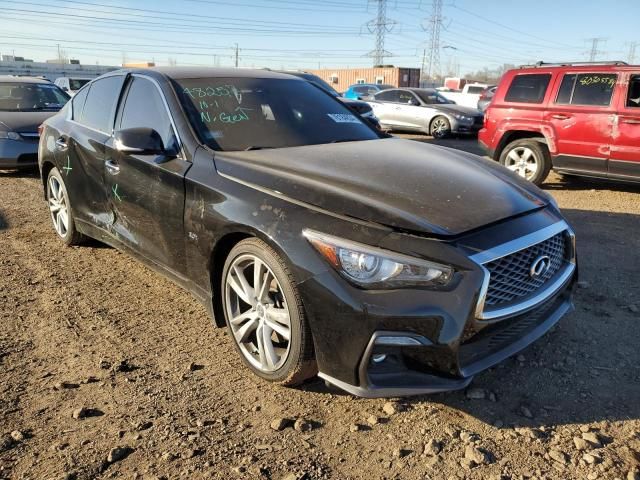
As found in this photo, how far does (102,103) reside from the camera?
14.4ft

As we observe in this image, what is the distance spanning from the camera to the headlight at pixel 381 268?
2.29m

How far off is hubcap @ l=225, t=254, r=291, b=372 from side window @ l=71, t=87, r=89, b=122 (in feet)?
8.94

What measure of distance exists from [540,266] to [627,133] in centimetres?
552

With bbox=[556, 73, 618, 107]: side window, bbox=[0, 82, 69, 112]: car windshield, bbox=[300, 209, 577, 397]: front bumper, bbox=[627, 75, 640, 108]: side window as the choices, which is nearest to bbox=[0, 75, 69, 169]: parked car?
bbox=[0, 82, 69, 112]: car windshield

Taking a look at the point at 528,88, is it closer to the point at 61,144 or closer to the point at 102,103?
the point at 102,103

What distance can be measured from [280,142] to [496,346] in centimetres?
184

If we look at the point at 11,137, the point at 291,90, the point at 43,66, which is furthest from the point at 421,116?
the point at 43,66

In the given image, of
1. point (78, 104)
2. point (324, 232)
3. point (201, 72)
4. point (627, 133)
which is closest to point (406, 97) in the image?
point (627, 133)

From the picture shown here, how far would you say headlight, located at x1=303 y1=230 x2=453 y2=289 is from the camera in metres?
2.29

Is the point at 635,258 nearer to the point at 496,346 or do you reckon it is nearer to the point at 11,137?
the point at 496,346

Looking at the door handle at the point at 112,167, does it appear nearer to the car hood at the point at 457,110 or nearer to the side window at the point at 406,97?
the car hood at the point at 457,110

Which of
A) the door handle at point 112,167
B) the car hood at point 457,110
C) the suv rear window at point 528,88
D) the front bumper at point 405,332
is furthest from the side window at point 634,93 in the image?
the car hood at point 457,110

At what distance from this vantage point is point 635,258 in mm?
4785

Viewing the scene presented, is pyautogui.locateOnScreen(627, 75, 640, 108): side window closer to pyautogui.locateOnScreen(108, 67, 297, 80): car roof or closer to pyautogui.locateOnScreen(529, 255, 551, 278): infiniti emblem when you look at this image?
pyautogui.locateOnScreen(108, 67, 297, 80): car roof
